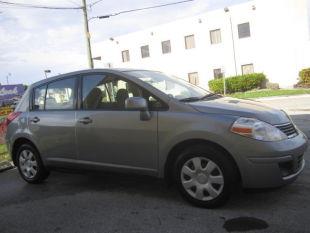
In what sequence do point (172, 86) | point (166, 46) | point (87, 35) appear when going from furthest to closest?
point (166, 46) → point (87, 35) → point (172, 86)

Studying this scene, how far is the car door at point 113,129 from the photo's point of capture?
5.27 metres

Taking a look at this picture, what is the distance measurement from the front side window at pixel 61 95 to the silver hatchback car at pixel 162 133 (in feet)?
0.05

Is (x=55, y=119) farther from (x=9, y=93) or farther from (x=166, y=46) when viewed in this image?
(x=166, y=46)

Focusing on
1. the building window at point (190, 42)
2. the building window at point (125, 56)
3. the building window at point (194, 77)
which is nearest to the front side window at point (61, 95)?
the building window at point (190, 42)

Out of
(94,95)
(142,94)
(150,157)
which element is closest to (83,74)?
(94,95)

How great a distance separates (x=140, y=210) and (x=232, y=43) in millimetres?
28379

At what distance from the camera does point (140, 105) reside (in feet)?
16.7

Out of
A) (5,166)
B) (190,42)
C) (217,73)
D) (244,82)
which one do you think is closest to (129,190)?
(5,166)

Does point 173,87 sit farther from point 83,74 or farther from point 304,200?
point 304,200

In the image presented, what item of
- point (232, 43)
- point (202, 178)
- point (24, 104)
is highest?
point (232, 43)

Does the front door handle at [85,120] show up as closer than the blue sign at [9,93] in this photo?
Yes

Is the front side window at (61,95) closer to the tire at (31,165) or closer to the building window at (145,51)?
the tire at (31,165)

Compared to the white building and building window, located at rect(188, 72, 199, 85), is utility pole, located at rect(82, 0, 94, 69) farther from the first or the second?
building window, located at rect(188, 72, 199, 85)

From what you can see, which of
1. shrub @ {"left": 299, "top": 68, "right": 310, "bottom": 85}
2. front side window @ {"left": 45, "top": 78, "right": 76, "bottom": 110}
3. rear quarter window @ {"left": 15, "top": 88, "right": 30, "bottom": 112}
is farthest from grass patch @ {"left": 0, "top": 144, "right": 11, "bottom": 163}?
shrub @ {"left": 299, "top": 68, "right": 310, "bottom": 85}
